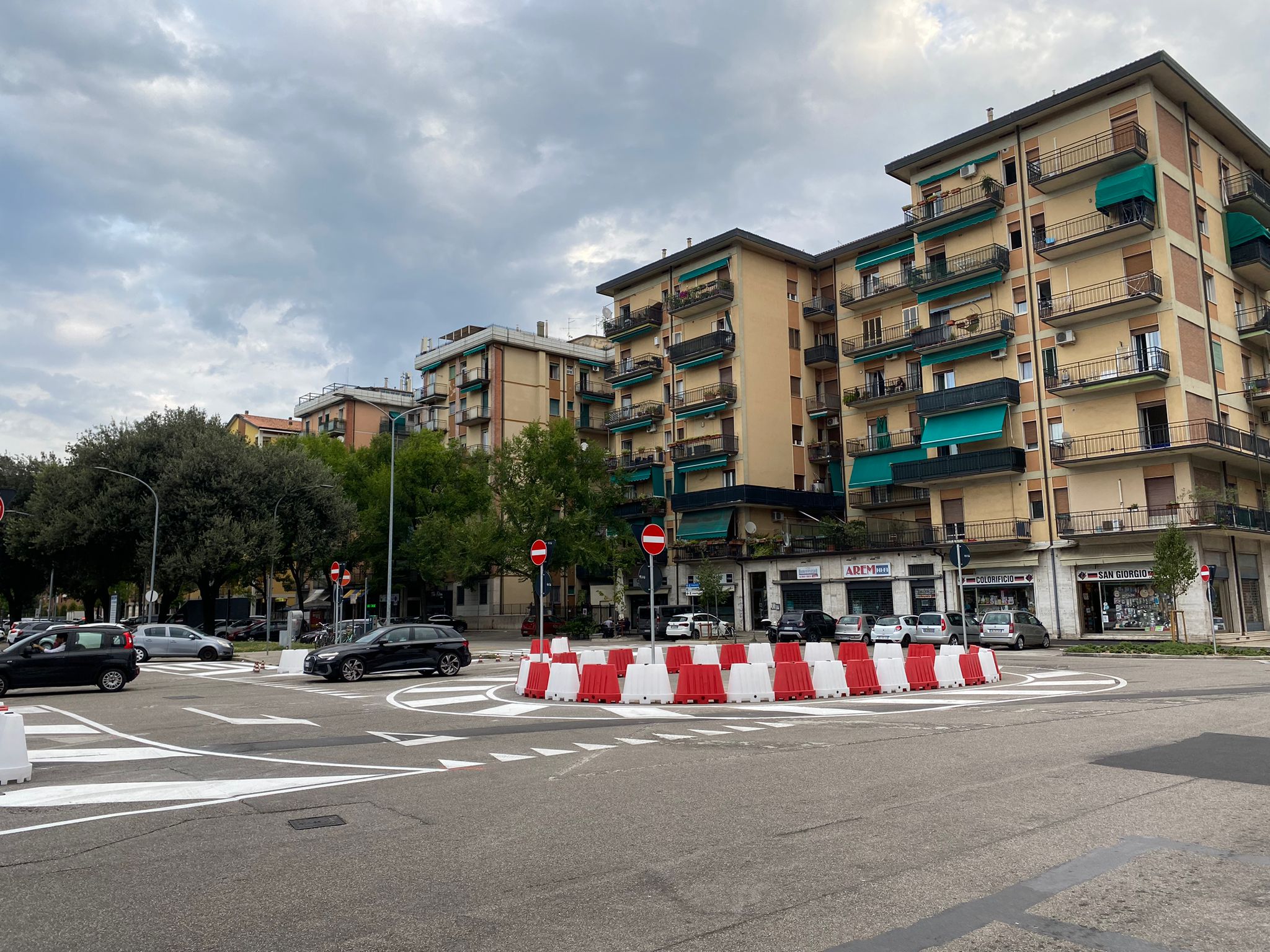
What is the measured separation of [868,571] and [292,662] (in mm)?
30197

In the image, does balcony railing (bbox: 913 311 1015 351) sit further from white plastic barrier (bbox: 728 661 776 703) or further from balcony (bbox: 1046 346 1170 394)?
white plastic barrier (bbox: 728 661 776 703)

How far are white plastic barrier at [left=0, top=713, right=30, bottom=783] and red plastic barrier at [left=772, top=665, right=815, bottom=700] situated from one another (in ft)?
37.6

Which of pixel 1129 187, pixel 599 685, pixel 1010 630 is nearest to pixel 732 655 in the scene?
pixel 599 685

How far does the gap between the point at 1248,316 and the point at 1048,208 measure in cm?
1088

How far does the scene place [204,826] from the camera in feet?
23.3

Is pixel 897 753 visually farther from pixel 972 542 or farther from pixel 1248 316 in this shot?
pixel 1248 316

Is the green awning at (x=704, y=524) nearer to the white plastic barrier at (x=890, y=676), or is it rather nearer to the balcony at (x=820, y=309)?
the balcony at (x=820, y=309)

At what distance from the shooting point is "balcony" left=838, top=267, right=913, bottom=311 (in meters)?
50.7

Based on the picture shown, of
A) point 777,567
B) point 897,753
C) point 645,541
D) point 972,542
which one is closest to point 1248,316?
point 972,542

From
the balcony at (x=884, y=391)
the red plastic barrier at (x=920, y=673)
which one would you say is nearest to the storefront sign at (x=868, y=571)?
the balcony at (x=884, y=391)

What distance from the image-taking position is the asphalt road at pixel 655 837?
4.75 m

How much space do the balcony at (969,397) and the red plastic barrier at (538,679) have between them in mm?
31303

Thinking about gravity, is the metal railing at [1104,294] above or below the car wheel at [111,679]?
above

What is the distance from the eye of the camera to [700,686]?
1652cm
